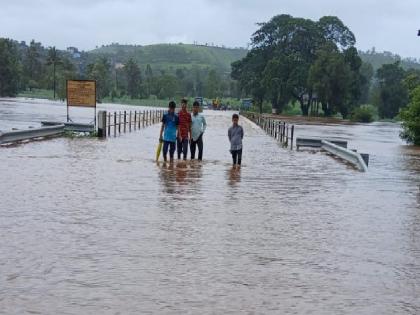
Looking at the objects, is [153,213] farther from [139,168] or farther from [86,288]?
[139,168]

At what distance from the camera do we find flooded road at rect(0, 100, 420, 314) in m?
6.12

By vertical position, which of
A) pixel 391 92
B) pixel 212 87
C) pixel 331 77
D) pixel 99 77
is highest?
pixel 99 77

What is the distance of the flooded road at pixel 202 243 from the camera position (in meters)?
6.12

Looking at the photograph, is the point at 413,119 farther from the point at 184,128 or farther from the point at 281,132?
the point at 184,128

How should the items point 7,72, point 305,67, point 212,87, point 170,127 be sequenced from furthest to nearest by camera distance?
point 212,87, point 7,72, point 305,67, point 170,127

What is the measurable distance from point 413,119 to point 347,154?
2050cm

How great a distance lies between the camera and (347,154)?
72.7 feet

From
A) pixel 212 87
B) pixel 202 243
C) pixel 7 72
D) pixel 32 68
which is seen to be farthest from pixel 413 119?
pixel 32 68

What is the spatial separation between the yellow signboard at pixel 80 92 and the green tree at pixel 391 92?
9070cm

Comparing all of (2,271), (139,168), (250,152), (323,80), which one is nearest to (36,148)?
(139,168)

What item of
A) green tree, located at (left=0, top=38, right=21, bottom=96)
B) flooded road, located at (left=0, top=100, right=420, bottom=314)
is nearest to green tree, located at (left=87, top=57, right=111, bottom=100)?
green tree, located at (left=0, top=38, right=21, bottom=96)

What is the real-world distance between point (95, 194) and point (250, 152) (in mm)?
13213

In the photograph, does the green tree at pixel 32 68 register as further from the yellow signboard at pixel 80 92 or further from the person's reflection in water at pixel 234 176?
the person's reflection in water at pixel 234 176

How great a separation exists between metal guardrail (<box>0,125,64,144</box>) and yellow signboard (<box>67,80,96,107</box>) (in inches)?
116
